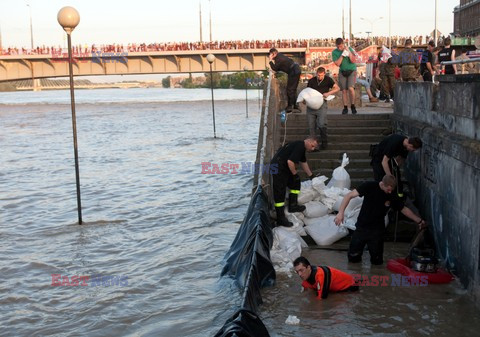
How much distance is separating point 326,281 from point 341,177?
425 centimetres

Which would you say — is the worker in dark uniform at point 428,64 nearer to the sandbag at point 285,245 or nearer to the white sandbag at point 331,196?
the white sandbag at point 331,196

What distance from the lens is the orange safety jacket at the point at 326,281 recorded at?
7.99 metres

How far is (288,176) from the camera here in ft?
35.8

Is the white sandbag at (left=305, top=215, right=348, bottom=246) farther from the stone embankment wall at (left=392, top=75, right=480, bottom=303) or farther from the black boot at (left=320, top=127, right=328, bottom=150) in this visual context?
the black boot at (left=320, top=127, right=328, bottom=150)

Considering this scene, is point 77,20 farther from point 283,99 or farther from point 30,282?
point 283,99

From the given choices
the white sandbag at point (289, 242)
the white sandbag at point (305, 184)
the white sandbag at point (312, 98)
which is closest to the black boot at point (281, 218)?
the white sandbag at point (289, 242)

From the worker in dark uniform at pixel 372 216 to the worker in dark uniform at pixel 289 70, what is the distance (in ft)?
24.0

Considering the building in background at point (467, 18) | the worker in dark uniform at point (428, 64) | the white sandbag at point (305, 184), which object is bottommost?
the white sandbag at point (305, 184)

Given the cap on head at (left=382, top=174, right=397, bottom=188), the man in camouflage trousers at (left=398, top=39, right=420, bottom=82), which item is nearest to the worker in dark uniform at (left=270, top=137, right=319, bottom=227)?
the cap on head at (left=382, top=174, right=397, bottom=188)

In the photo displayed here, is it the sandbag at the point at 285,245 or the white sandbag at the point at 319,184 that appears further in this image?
the white sandbag at the point at 319,184

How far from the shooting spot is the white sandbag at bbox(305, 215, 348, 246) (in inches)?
412

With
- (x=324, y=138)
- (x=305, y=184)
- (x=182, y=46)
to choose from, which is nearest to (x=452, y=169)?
(x=305, y=184)

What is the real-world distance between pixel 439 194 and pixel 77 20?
8118 mm

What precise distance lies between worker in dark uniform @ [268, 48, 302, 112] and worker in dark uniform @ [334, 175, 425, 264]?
24.0 feet
